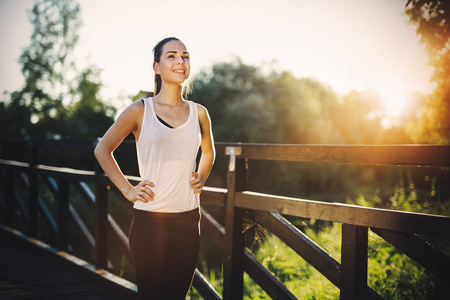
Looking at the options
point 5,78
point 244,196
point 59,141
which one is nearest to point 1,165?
point 59,141

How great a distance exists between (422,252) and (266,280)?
0.99 metres

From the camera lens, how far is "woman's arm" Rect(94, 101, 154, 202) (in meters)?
1.72

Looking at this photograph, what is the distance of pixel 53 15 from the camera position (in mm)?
Result: 21734

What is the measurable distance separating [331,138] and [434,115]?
1674 centimetres

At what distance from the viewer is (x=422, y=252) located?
63.9 inches

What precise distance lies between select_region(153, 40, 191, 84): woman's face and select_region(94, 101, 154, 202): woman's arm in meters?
0.21

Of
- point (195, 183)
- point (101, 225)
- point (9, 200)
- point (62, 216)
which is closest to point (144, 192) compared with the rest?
point (195, 183)

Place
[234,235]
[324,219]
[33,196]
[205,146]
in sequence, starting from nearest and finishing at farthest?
1. [324,219]
2. [205,146]
3. [234,235]
4. [33,196]

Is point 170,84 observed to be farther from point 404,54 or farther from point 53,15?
point 53,15

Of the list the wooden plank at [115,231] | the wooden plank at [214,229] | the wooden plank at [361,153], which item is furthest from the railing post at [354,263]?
the wooden plank at [115,231]

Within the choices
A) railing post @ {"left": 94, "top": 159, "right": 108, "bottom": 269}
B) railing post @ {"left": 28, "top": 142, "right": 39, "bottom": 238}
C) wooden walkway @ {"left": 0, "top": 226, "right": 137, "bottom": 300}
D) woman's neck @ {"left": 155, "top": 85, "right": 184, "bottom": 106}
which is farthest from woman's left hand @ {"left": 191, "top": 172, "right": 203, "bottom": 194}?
railing post @ {"left": 28, "top": 142, "right": 39, "bottom": 238}

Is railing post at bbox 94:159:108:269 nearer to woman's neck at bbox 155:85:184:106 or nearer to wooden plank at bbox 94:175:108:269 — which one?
wooden plank at bbox 94:175:108:269

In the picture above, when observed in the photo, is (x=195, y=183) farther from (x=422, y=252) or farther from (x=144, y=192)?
(x=422, y=252)

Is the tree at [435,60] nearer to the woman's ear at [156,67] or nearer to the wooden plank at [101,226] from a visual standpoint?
the woman's ear at [156,67]
